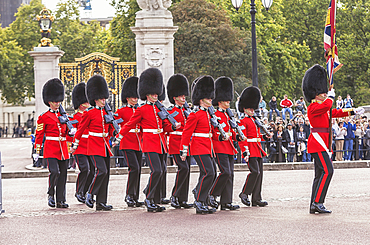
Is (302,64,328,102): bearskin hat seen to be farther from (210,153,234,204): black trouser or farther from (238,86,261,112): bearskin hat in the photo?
(210,153,234,204): black trouser

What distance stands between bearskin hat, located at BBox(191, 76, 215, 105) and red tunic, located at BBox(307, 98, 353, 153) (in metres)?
1.43

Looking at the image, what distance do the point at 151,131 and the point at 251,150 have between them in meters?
1.52

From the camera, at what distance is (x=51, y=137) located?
10.4 m

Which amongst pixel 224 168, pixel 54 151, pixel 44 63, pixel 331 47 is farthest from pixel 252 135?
pixel 44 63

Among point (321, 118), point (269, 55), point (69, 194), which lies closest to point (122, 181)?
point (69, 194)

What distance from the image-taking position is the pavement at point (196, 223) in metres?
7.11

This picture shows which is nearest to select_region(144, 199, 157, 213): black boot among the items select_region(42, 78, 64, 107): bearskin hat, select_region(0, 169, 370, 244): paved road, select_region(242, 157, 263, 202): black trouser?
select_region(0, 169, 370, 244): paved road

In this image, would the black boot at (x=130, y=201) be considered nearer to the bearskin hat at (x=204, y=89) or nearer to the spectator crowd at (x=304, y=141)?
the bearskin hat at (x=204, y=89)

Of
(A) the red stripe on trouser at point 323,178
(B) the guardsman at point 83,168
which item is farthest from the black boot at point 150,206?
(A) the red stripe on trouser at point 323,178

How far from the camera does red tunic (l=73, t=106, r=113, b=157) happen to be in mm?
9945

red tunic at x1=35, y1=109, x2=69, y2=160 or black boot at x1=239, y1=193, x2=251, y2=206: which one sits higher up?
red tunic at x1=35, y1=109, x2=69, y2=160

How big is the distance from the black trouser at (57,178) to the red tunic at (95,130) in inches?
21.5

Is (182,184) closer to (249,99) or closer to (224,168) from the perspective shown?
(224,168)

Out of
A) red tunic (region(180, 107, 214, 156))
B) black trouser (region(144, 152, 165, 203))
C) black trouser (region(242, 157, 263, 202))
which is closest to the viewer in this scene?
red tunic (region(180, 107, 214, 156))
